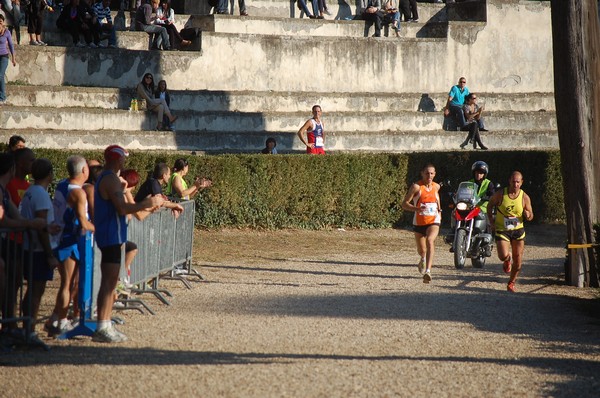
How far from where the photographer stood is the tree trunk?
606 inches

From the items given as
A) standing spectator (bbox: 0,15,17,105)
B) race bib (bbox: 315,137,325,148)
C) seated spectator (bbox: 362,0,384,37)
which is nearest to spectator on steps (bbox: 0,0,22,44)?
standing spectator (bbox: 0,15,17,105)

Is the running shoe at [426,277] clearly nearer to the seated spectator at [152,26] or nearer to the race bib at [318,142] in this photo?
the race bib at [318,142]

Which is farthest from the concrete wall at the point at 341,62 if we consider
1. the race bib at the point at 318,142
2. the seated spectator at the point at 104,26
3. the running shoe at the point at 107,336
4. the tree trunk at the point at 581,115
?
the running shoe at the point at 107,336

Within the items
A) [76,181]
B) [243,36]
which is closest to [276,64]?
[243,36]

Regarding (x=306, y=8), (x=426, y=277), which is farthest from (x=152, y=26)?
(x=426, y=277)

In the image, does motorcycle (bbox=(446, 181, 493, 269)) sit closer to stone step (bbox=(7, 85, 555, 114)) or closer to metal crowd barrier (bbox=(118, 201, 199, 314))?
metal crowd barrier (bbox=(118, 201, 199, 314))

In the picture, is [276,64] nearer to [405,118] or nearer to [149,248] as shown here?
[405,118]

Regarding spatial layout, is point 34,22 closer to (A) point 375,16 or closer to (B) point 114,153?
(A) point 375,16

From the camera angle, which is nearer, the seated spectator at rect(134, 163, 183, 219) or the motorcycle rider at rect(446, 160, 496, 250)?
the seated spectator at rect(134, 163, 183, 219)

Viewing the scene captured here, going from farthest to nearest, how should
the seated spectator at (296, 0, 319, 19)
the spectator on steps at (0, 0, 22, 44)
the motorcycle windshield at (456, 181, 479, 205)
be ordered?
the seated spectator at (296, 0, 319, 19) < the spectator on steps at (0, 0, 22, 44) < the motorcycle windshield at (456, 181, 479, 205)

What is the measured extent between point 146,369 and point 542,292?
297 inches

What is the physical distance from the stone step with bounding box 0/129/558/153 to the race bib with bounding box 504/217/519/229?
9096 millimetres

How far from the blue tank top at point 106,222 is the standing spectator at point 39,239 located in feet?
1.35

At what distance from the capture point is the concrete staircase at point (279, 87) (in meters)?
24.0
